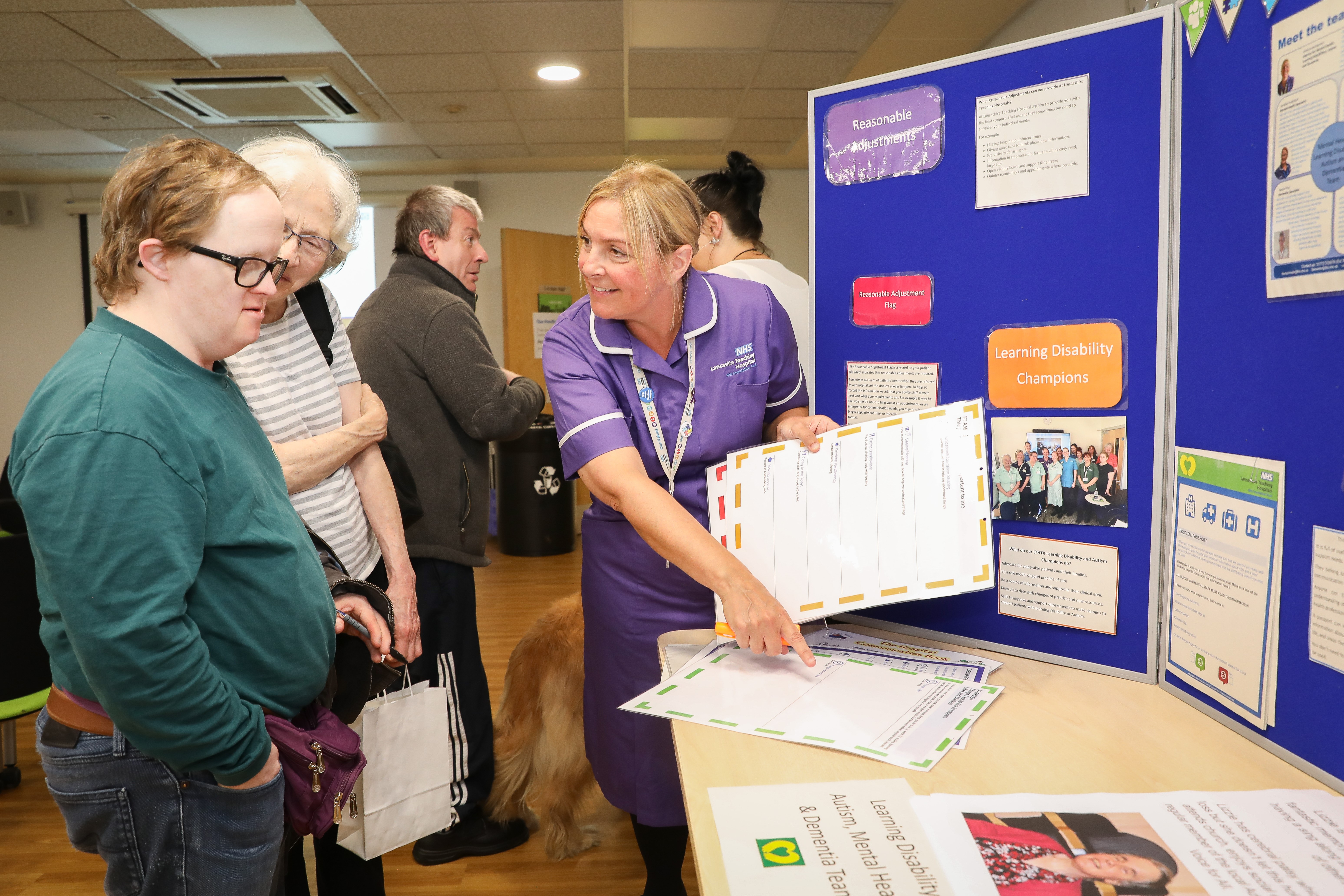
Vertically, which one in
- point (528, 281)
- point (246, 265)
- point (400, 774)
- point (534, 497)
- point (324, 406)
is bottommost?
point (534, 497)

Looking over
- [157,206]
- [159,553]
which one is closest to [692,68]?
[157,206]

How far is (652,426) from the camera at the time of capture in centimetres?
138

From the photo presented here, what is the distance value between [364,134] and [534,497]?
269cm

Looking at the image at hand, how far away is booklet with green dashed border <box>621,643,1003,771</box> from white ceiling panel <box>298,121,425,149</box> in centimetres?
527

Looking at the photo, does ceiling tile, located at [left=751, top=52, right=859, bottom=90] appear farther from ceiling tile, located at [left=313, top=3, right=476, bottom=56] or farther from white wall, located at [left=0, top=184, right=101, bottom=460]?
white wall, located at [left=0, top=184, right=101, bottom=460]

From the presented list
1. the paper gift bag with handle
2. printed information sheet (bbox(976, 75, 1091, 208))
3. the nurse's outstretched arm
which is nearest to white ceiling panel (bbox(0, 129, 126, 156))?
the paper gift bag with handle

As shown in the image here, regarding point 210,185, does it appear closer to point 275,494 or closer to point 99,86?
point 275,494

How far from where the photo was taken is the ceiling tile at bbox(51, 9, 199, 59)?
3646 mm

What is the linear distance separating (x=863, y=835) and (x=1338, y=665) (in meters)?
0.48

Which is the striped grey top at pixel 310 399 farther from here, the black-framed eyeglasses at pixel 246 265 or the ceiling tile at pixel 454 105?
the ceiling tile at pixel 454 105

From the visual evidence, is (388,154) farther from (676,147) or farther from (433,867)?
(433,867)

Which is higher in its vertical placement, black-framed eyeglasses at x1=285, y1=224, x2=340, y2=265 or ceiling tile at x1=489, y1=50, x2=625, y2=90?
ceiling tile at x1=489, y1=50, x2=625, y2=90

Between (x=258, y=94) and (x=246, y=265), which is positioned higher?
(x=258, y=94)

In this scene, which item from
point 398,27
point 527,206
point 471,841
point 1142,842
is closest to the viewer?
point 1142,842
